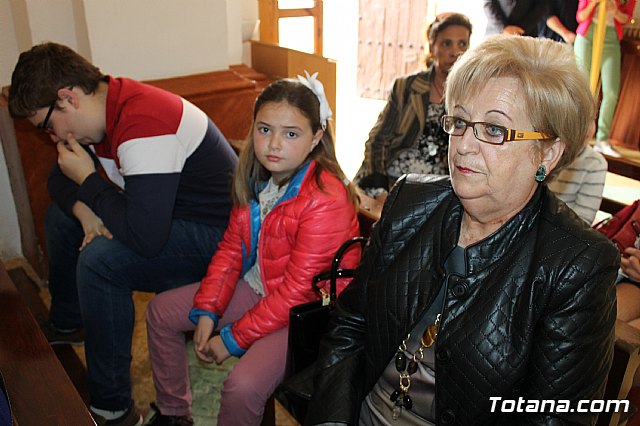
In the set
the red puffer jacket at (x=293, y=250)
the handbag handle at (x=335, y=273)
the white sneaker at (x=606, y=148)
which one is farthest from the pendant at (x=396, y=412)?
the white sneaker at (x=606, y=148)

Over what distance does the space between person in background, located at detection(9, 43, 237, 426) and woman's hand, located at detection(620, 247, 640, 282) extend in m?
1.37

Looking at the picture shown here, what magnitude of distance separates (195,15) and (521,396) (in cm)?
244

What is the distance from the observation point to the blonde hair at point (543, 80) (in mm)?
1104

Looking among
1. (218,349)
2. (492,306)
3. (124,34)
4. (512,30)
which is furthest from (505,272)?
(512,30)

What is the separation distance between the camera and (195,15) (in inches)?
115

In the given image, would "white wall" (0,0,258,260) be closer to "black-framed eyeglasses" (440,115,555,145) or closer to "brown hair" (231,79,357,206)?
"brown hair" (231,79,357,206)

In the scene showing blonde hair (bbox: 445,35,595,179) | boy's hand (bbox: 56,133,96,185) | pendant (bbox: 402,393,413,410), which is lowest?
pendant (bbox: 402,393,413,410)

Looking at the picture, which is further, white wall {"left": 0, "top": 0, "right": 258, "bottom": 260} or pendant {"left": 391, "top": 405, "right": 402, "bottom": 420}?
white wall {"left": 0, "top": 0, "right": 258, "bottom": 260}

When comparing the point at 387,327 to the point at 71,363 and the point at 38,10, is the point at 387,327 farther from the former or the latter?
the point at 38,10

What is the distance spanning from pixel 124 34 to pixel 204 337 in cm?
164

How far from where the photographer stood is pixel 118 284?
6.48 ft

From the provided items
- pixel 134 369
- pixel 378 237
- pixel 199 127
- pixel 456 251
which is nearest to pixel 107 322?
pixel 134 369

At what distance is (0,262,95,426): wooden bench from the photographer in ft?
3.84

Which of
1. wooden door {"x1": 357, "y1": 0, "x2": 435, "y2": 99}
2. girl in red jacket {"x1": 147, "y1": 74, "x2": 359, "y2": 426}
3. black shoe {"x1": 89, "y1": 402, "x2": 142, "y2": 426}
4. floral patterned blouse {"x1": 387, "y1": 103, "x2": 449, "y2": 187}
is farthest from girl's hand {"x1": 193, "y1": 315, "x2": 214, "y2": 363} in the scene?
wooden door {"x1": 357, "y1": 0, "x2": 435, "y2": 99}
